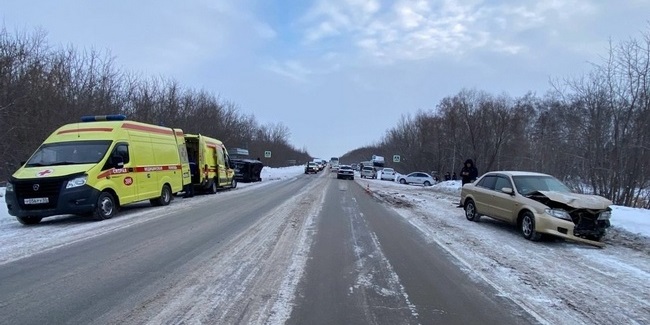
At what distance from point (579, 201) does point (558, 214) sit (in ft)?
2.16

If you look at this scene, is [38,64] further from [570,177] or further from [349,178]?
[349,178]

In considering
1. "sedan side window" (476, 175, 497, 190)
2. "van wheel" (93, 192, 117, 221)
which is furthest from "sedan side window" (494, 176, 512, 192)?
"van wheel" (93, 192, 117, 221)

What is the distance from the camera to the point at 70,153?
1232cm

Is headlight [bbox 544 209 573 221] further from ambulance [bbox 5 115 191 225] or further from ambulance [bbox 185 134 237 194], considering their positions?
A: ambulance [bbox 185 134 237 194]

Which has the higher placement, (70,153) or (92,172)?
(70,153)

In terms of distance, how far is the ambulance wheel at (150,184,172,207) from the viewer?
1603 centimetres

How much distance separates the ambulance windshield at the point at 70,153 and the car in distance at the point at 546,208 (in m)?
11.0

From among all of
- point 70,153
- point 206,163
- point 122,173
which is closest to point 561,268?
point 122,173

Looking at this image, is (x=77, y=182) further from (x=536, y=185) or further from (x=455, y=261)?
(x=536, y=185)

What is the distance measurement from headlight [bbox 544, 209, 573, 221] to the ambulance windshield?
11.5 metres

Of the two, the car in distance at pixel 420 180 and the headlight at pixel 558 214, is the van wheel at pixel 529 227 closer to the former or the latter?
the headlight at pixel 558 214

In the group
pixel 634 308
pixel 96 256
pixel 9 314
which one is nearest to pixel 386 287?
pixel 634 308

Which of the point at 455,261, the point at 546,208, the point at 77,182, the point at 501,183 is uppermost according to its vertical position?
the point at 501,183

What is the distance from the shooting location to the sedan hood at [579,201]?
9648 mm
